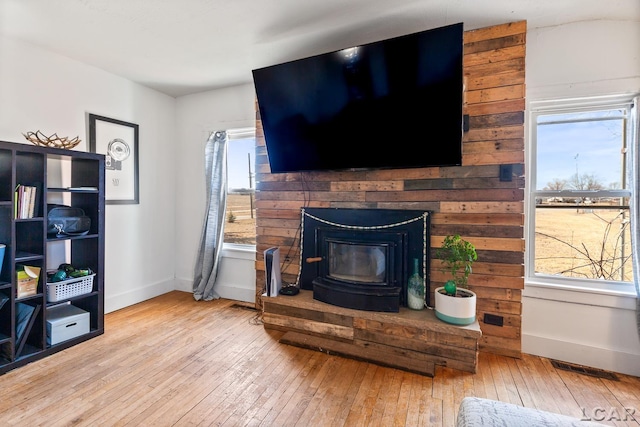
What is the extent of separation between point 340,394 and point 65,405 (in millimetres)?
1576

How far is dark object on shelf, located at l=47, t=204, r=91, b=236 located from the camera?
2.35m

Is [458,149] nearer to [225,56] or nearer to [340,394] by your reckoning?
[340,394]

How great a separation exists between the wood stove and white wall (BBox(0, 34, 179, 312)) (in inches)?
80.7

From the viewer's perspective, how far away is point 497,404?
1104 mm

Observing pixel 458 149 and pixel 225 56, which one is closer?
pixel 458 149

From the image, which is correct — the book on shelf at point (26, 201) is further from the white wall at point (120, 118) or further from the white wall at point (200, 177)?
the white wall at point (200, 177)

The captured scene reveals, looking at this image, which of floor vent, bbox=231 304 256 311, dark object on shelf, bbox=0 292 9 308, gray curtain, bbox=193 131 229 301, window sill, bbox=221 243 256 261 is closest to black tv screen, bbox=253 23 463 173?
gray curtain, bbox=193 131 229 301

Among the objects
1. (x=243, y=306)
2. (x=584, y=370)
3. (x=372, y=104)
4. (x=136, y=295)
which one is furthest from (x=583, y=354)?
(x=136, y=295)

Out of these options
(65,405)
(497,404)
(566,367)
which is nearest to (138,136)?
(65,405)

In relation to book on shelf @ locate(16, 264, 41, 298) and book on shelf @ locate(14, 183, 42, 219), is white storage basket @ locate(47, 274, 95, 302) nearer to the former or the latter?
book on shelf @ locate(16, 264, 41, 298)

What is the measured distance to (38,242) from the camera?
225 cm

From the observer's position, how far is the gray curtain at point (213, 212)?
11.3 feet

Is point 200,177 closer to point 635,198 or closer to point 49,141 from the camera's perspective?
point 49,141

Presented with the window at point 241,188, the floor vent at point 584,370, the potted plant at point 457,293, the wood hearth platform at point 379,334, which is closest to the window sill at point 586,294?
the floor vent at point 584,370
